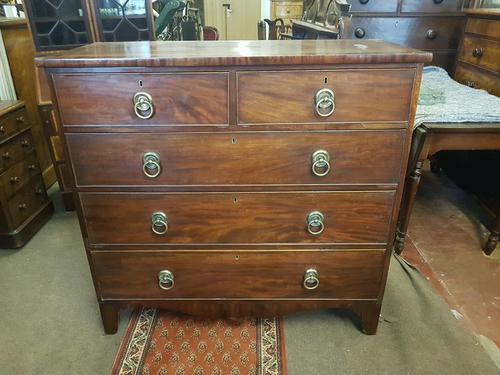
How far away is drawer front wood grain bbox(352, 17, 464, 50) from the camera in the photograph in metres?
2.29

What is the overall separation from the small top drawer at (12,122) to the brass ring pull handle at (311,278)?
5.19ft

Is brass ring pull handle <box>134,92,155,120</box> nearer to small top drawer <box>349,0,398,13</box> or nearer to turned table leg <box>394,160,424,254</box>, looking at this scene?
turned table leg <box>394,160,424,254</box>

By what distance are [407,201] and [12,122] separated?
6.37 feet

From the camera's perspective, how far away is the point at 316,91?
99cm

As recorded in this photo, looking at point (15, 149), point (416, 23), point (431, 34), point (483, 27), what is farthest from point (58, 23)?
point (483, 27)

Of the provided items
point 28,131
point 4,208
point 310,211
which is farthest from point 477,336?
point 28,131

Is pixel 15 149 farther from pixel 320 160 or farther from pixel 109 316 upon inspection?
pixel 320 160

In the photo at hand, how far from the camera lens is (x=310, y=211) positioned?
116 cm

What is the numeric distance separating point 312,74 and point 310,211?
41 centimetres

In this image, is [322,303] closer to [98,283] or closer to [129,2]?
[98,283]

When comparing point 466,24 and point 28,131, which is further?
point 466,24

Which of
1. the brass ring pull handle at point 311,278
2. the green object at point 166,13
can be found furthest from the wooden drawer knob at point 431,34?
the brass ring pull handle at point 311,278

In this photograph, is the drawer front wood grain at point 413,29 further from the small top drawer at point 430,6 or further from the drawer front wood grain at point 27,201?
the drawer front wood grain at point 27,201

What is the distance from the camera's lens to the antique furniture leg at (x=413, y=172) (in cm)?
152
